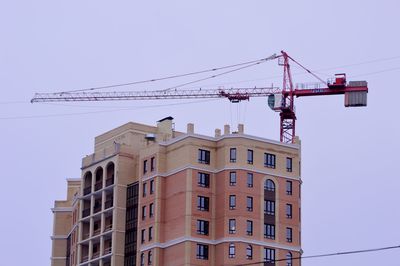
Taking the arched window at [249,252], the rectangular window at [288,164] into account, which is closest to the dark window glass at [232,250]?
the arched window at [249,252]

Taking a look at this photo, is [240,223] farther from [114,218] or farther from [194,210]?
[114,218]

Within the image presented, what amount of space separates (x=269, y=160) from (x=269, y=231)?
34.9 feet

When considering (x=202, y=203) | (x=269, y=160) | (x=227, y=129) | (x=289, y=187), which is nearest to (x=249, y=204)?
(x=202, y=203)

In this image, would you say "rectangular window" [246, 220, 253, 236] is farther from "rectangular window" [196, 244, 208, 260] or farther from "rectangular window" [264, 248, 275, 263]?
"rectangular window" [196, 244, 208, 260]

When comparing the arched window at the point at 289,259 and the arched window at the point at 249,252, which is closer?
the arched window at the point at 249,252

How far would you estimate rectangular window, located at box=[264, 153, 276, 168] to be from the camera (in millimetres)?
189250

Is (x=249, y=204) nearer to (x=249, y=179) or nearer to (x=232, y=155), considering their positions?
(x=249, y=179)

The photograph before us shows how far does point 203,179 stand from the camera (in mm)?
187375

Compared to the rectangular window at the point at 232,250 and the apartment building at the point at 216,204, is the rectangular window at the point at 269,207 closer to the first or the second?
the apartment building at the point at 216,204

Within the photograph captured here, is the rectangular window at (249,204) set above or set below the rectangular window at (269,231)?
above

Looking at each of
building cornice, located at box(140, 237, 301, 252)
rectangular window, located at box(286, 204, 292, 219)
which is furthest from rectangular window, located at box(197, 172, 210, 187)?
rectangular window, located at box(286, 204, 292, 219)

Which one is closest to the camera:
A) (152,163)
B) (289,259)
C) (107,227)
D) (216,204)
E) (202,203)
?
(289,259)

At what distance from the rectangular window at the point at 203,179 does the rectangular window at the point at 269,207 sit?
8771 millimetres

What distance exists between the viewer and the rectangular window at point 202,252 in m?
184
